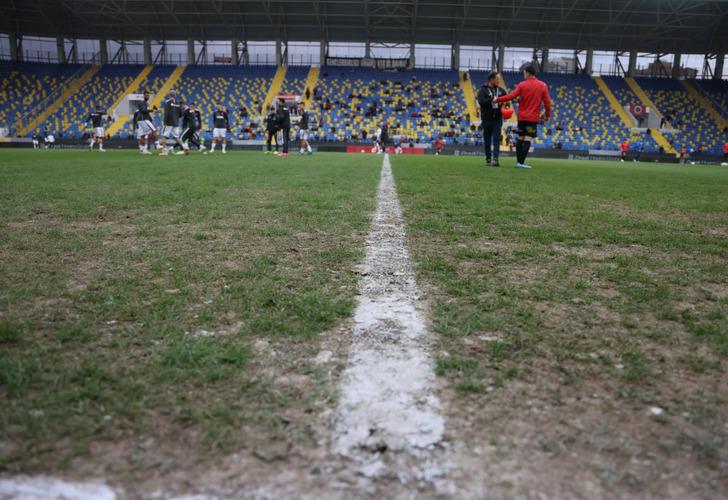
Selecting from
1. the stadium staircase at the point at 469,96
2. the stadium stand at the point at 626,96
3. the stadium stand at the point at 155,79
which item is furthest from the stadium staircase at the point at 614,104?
the stadium stand at the point at 155,79

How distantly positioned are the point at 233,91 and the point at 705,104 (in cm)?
3825

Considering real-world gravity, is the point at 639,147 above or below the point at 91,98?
below

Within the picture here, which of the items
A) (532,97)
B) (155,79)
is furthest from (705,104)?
(155,79)

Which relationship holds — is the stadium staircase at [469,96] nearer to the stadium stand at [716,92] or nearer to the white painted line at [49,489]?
the stadium stand at [716,92]

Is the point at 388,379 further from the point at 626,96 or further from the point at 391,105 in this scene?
the point at 626,96

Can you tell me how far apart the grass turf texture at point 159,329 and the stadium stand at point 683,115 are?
136ft

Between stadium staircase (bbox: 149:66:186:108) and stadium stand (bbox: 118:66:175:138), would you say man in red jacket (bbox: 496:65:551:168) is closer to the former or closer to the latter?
stadium staircase (bbox: 149:66:186:108)

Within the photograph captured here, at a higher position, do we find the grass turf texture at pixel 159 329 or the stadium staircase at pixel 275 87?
the stadium staircase at pixel 275 87

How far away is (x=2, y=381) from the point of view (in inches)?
52.1

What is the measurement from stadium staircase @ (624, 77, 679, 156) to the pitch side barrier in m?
2.13

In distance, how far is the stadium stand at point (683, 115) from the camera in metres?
36.6

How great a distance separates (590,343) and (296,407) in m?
1.01

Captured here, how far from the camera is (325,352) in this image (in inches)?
60.6

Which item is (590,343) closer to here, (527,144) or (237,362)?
(237,362)
